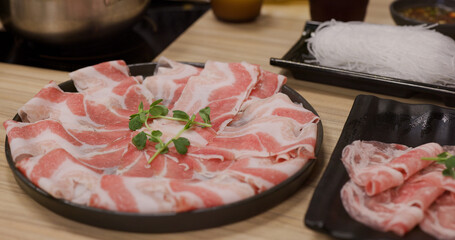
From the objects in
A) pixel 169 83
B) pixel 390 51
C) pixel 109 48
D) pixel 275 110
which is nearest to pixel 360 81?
pixel 390 51

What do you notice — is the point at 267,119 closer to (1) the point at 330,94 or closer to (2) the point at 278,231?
Answer: (2) the point at 278,231

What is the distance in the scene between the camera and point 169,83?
1.75 meters

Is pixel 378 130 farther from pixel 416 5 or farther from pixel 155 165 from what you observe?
pixel 416 5

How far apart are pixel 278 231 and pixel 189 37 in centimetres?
135

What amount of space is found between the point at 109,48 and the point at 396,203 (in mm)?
1434

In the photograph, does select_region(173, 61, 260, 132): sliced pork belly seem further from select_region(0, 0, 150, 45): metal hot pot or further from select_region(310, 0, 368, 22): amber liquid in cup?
select_region(310, 0, 368, 22): amber liquid in cup

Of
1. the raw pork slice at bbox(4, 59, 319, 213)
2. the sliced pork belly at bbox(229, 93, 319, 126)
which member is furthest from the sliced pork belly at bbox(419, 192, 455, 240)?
the sliced pork belly at bbox(229, 93, 319, 126)

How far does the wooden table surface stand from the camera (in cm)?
123

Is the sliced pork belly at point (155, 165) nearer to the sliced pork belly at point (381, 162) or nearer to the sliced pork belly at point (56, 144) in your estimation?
the sliced pork belly at point (56, 144)

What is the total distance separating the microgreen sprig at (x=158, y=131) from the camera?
4.53 feet

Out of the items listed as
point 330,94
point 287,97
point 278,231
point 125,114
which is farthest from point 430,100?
point 125,114

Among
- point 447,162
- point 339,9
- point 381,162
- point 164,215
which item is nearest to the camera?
point 164,215

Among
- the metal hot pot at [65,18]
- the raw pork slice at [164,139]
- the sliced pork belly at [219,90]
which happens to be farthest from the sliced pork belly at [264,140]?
the metal hot pot at [65,18]

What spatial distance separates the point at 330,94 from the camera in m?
1.90
